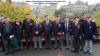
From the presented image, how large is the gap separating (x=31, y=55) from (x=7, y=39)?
5.14ft

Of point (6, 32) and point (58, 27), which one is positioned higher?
A: point (58, 27)

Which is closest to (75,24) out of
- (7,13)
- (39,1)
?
(7,13)

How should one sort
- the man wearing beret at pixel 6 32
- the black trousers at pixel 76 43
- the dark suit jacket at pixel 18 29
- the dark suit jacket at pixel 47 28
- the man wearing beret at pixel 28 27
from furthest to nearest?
the dark suit jacket at pixel 47 28, the man wearing beret at pixel 28 27, the dark suit jacket at pixel 18 29, the black trousers at pixel 76 43, the man wearing beret at pixel 6 32

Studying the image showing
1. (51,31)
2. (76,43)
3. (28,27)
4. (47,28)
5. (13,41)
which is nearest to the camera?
(13,41)

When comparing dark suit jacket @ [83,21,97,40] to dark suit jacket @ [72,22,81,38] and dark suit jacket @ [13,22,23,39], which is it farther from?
dark suit jacket @ [13,22,23,39]

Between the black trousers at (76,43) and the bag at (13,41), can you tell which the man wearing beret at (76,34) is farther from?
the bag at (13,41)

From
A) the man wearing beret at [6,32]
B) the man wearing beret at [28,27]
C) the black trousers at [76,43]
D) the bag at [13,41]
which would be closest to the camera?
the man wearing beret at [6,32]

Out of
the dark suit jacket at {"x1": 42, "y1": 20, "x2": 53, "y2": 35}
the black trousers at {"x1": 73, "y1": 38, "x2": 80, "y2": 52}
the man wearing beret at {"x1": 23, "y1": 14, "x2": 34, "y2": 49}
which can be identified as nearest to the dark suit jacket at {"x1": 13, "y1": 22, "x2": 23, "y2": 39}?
the man wearing beret at {"x1": 23, "y1": 14, "x2": 34, "y2": 49}

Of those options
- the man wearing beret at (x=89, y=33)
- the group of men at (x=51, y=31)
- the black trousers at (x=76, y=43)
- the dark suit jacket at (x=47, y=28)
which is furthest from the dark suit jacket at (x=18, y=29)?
the man wearing beret at (x=89, y=33)

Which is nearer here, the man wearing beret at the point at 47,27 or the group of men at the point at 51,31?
the group of men at the point at 51,31

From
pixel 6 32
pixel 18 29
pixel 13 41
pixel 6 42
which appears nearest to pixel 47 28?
pixel 18 29

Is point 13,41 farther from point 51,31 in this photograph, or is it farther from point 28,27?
point 51,31

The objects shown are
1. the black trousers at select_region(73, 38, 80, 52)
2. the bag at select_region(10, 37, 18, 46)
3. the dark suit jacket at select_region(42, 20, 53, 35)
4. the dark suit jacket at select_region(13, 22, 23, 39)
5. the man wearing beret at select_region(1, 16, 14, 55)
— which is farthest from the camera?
the dark suit jacket at select_region(42, 20, 53, 35)

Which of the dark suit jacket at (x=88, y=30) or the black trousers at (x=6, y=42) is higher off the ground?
the dark suit jacket at (x=88, y=30)
